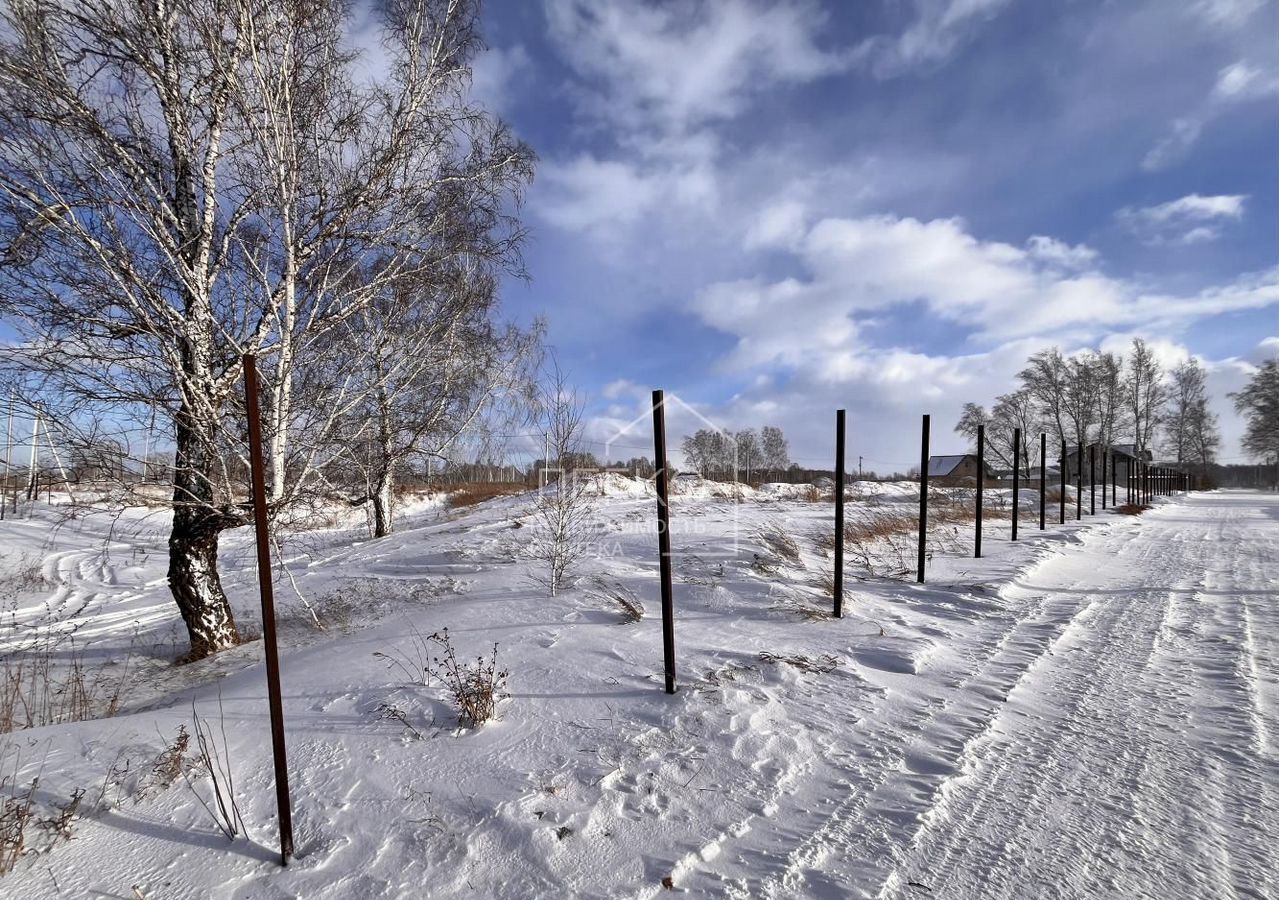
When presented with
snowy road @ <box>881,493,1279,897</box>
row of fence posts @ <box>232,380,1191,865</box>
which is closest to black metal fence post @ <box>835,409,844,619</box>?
row of fence posts @ <box>232,380,1191,865</box>

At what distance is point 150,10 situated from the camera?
14.4 ft

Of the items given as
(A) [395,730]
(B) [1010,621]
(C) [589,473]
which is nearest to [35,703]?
(A) [395,730]

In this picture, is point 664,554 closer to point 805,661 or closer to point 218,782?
point 805,661

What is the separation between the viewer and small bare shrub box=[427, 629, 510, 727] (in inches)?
120

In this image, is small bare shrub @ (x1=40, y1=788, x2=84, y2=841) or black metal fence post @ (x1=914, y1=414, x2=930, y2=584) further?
black metal fence post @ (x1=914, y1=414, x2=930, y2=584)

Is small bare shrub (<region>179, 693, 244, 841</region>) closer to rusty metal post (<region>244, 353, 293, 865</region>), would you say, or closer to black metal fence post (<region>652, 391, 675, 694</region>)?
rusty metal post (<region>244, 353, 293, 865</region>)

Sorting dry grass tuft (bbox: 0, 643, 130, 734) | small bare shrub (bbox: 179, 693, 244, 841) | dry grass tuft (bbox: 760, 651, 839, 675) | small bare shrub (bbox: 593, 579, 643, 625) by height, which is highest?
small bare shrub (bbox: 593, 579, 643, 625)

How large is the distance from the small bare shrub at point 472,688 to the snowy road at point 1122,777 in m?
2.12

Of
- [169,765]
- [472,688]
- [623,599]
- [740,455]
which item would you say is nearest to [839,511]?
[623,599]

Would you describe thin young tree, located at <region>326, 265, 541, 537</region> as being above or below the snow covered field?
above

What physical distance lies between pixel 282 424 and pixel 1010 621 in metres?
6.92

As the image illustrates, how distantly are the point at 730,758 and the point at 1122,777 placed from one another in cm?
173

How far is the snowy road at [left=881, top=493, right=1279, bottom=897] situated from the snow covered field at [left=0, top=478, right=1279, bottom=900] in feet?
0.04

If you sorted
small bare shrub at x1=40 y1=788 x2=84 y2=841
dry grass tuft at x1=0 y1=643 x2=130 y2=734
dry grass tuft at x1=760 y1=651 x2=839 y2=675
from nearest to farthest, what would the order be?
small bare shrub at x1=40 y1=788 x2=84 y2=841, dry grass tuft at x1=760 y1=651 x2=839 y2=675, dry grass tuft at x1=0 y1=643 x2=130 y2=734
